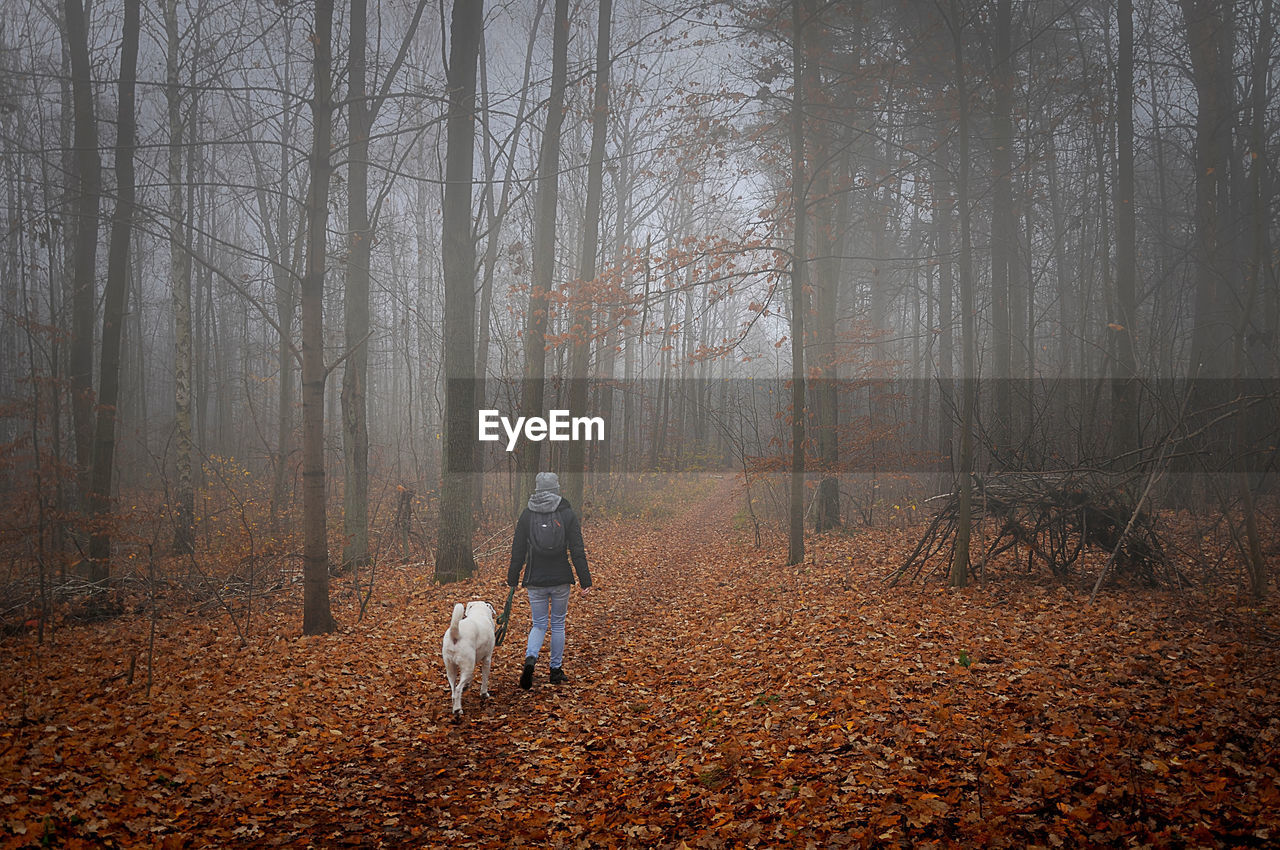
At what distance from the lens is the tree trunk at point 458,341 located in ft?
36.5

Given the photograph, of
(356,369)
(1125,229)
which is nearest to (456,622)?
(356,369)

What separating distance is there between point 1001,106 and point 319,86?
1172cm

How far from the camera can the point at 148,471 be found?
2298cm

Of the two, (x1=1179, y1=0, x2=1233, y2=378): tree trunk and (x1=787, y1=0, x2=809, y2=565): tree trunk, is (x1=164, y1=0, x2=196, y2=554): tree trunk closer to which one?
(x1=787, y1=0, x2=809, y2=565): tree trunk

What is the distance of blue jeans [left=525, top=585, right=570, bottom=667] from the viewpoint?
695 cm

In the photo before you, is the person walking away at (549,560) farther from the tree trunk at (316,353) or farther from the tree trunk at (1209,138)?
the tree trunk at (1209,138)

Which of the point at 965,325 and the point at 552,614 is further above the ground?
the point at 965,325

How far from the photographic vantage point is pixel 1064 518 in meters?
8.32

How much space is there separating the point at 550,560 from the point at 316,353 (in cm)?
407

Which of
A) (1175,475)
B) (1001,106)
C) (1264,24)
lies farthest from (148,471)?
(1264,24)

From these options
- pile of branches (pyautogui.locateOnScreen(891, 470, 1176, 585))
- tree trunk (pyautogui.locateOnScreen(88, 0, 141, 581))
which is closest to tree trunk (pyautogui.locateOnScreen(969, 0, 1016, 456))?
pile of branches (pyautogui.locateOnScreen(891, 470, 1176, 585))

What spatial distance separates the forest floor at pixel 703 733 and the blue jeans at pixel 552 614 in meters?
0.45

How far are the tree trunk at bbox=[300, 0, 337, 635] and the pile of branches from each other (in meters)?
7.72

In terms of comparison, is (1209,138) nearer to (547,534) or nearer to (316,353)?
(547,534)
